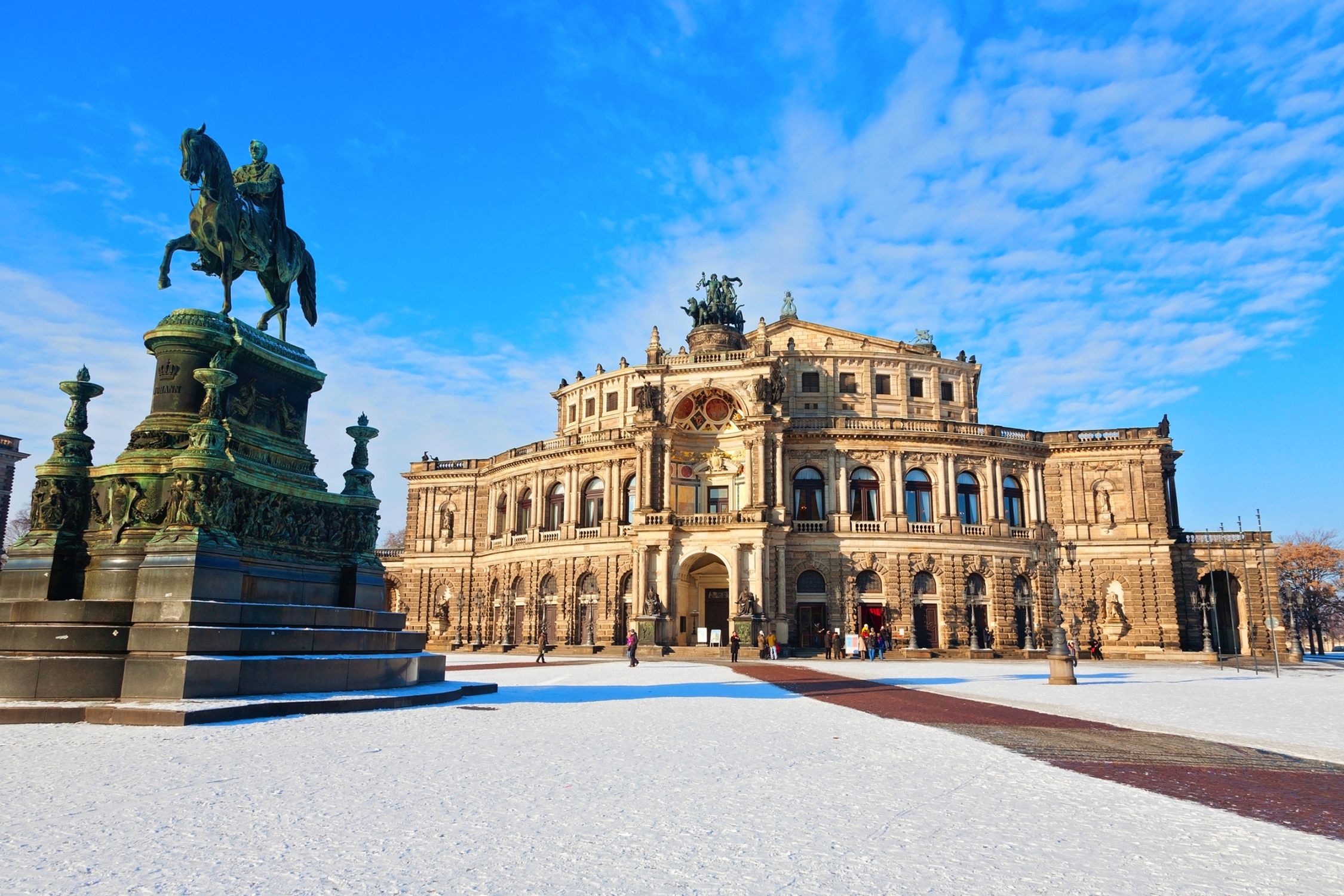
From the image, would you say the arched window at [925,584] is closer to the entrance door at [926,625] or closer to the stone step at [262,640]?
the entrance door at [926,625]

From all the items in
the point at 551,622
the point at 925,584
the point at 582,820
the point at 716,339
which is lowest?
the point at 582,820

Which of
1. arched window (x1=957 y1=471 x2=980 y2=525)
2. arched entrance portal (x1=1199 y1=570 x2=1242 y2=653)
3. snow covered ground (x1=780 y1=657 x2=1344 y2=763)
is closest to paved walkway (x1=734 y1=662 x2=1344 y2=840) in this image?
snow covered ground (x1=780 y1=657 x2=1344 y2=763)

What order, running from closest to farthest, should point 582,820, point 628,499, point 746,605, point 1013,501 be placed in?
point 582,820, point 746,605, point 1013,501, point 628,499

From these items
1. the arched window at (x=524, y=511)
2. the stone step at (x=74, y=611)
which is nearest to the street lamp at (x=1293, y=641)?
the arched window at (x=524, y=511)

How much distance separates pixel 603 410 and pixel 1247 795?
55.4 meters

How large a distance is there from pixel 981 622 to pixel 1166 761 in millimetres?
41277

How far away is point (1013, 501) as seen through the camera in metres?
53.3

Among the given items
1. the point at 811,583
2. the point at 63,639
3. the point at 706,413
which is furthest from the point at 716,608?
the point at 63,639

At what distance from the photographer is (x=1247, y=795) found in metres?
8.69

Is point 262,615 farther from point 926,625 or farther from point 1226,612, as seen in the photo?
point 1226,612

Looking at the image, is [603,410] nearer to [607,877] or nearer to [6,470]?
[6,470]

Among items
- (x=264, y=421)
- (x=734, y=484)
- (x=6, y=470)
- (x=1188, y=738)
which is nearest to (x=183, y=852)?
(x=264, y=421)

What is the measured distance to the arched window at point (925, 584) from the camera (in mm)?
49875

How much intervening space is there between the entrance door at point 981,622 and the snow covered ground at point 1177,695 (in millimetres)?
8594
